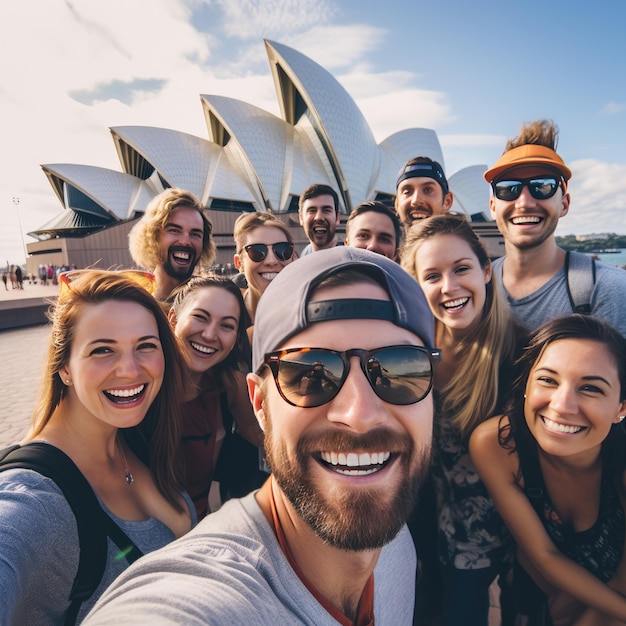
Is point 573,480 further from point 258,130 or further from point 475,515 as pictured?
point 258,130

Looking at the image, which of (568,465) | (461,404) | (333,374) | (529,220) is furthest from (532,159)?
(333,374)

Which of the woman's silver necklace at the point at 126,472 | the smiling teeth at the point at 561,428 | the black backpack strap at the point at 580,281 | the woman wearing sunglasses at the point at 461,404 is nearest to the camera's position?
the smiling teeth at the point at 561,428

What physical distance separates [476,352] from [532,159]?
1.20 metres

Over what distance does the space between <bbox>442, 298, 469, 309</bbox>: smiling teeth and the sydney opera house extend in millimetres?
21979

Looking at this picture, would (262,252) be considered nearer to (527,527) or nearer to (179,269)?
(179,269)

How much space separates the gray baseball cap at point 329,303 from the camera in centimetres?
84

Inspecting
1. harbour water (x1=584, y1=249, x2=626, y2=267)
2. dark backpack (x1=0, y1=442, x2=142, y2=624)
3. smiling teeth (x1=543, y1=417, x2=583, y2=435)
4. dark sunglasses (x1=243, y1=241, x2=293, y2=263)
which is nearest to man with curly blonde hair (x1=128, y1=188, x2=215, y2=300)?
dark sunglasses (x1=243, y1=241, x2=293, y2=263)

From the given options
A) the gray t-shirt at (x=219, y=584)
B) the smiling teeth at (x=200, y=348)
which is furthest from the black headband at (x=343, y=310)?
the smiling teeth at (x=200, y=348)

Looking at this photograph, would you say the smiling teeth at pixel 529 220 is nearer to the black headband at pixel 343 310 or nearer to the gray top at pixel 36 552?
the black headband at pixel 343 310

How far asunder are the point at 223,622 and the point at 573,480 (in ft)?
4.66

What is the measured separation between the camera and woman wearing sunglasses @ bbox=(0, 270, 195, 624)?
961 millimetres

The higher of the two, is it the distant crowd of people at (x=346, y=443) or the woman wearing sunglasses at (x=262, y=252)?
the woman wearing sunglasses at (x=262, y=252)

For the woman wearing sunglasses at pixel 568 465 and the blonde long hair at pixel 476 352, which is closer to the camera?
the woman wearing sunglasses at pixel 568 465

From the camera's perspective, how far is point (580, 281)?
1777 millimetres
